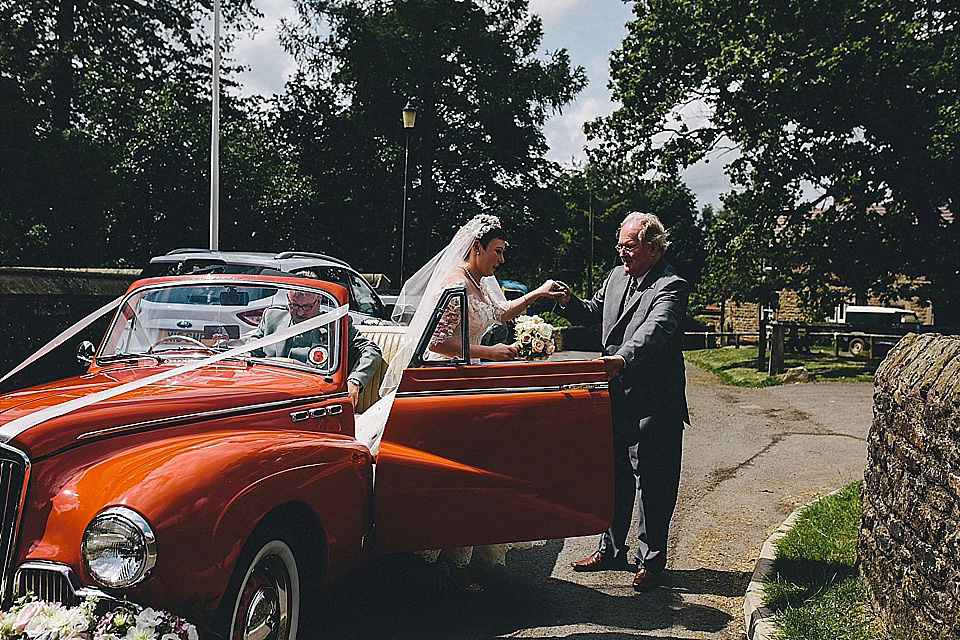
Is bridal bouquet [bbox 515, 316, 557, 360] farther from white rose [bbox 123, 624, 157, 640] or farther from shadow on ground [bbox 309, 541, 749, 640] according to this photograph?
white rose [bbox 123, 624, 157, 640]

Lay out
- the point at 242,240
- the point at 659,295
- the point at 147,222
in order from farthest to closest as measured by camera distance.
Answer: the point at 242,240, the point at 147,222, the point at 659,295

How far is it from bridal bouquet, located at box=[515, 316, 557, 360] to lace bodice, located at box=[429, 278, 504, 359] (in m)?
0.25

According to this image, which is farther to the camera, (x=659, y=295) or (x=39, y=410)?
(x=659, y=295)

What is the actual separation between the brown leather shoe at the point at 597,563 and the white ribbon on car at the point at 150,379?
236 centimetres

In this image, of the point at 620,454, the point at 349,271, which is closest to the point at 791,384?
the point at 349,271

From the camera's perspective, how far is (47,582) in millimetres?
3197

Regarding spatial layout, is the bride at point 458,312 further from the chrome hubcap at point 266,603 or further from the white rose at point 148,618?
the white rose at point 148,618

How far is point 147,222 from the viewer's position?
1003 inches

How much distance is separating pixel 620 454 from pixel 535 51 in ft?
115

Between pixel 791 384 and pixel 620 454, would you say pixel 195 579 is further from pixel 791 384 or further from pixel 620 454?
pixel 791 384

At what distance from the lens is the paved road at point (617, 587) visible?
475cm

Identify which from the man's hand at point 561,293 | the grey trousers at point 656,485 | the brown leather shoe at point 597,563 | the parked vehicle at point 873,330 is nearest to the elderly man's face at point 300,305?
the man's hand at point 561,293

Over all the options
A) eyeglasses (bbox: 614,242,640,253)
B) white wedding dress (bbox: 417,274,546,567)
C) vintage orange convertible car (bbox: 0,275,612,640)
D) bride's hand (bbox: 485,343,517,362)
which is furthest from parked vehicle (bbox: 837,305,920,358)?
vintage orange convertible car (bbox: 0,275,612,640)

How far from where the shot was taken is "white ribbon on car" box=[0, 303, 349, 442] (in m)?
3.50
